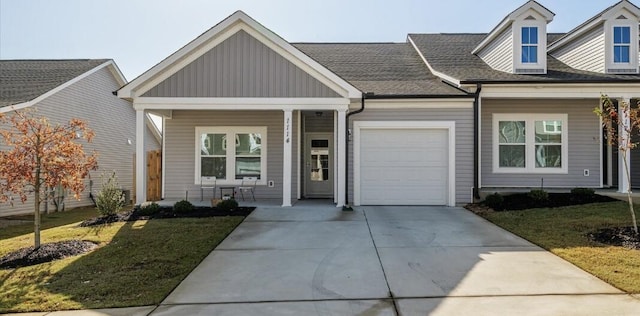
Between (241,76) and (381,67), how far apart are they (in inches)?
225

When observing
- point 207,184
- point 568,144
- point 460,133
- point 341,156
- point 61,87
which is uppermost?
point 61,87

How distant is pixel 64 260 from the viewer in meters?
6.52

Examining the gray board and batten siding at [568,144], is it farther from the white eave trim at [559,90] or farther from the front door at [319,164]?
the front door at [319,164]

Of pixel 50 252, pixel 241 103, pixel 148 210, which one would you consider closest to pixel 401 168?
pixel 241 103

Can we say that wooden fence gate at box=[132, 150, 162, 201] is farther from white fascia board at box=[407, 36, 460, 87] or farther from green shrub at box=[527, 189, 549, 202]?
green shrub at box=[527, 189, 549, 202]

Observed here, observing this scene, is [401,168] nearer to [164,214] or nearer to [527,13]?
[527,13]

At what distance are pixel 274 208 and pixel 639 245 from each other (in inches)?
302

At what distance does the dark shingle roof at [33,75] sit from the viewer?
44.1 feet

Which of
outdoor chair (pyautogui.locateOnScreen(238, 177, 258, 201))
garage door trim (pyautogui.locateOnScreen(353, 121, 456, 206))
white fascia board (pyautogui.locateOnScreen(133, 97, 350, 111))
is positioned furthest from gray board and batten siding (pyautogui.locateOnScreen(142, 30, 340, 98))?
outdoor chair (pyautogui.locateOnScreen(238, 177, 258, 201))

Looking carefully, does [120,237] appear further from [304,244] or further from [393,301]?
[393,301]

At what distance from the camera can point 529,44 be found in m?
12.5

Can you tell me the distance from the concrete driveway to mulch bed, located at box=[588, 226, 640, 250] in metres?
1.32

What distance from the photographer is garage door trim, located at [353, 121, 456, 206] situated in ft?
38.3

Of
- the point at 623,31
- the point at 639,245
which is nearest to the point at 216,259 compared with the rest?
the point at 639,245
